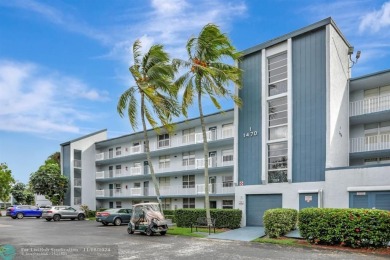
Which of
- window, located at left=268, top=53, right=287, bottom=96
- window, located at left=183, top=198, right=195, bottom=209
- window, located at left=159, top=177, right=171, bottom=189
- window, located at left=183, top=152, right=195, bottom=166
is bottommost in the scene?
window, located at left=183, top=198, right=195, bottom=209

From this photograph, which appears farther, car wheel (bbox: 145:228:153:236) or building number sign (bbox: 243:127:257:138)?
building number sign (bbox: 243:127:257:138)

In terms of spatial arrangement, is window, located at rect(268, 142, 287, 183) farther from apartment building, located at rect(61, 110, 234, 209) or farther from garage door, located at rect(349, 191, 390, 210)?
apartment building, located at rect(61, 110, 234, 209)

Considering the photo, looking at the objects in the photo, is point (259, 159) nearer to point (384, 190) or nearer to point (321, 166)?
point (321, 166)

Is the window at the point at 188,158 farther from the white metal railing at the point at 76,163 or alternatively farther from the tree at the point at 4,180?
the tree at the point at 4,180

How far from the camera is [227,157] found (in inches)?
1204

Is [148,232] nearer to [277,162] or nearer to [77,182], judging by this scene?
[277,162]

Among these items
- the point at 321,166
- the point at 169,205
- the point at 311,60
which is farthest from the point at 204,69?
the point at 169,205

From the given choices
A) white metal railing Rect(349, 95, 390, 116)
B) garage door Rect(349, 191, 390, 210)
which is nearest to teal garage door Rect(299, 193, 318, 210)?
garage door Rect(349, 191, 390, 210)

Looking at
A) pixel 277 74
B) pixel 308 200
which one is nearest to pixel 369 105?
pixel 277 74

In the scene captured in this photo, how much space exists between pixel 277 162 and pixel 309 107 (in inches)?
157

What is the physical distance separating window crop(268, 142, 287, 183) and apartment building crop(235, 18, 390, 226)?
6 centimetres

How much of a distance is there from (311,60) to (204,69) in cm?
638

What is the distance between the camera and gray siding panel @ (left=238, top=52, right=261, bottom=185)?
79.3 feet

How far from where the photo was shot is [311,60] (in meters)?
22.1
